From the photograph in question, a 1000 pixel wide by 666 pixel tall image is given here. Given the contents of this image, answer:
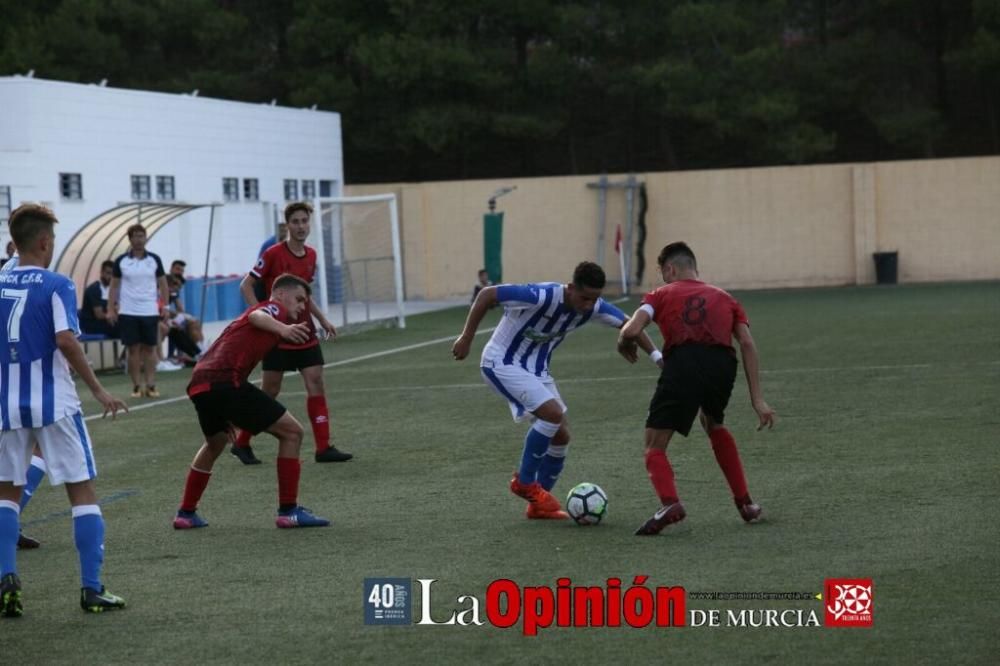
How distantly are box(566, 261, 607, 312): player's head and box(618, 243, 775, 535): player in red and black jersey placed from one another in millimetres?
354

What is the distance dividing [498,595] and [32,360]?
2.33 metres

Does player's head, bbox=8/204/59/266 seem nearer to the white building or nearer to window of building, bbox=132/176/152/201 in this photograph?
the white building

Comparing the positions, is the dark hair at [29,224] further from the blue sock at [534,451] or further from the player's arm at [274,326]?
the blue sock at [534,451]

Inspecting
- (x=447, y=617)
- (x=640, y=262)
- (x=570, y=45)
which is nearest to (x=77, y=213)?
(x=640, y=262)

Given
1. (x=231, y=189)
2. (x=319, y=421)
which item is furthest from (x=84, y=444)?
(x=231, y=189)

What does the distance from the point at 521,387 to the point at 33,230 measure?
3.13m

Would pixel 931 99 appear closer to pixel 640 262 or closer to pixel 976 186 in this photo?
pixel 976 186

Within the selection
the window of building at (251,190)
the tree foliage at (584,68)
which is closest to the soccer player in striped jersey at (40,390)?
the window of building at (251,190)

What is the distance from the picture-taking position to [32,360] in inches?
271

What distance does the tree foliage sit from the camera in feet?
137

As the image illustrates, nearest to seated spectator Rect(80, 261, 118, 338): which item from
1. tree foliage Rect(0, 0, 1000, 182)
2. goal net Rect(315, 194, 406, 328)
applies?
goal net Rect(315, 194, 406, 328)

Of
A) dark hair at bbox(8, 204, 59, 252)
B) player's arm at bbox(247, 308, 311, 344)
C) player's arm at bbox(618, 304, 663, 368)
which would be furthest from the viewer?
player's arm at bbox(247, 308, 311, 344)

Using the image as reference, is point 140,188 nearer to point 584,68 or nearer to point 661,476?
point 584,68

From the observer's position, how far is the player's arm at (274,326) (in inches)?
328
